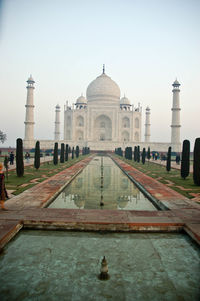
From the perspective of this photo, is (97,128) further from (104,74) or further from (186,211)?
(186,211)

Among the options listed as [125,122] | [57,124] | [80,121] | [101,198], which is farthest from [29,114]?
[101,198]

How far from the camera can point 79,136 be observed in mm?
40625

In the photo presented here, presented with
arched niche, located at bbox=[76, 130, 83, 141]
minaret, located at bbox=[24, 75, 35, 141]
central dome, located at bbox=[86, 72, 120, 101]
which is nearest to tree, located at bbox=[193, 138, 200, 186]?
minaret, located at bbox=[24, 75, 35, 141]

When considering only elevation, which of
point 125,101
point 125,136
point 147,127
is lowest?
point 125,136

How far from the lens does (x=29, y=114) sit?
32844 millimetres

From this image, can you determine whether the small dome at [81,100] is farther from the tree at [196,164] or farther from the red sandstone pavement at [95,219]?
the red sandstone pavement at [95,219]

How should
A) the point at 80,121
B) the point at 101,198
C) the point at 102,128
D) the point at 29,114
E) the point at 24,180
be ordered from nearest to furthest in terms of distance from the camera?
the point at 101,198 < the point at 24,180 < the point at 29,114 < the point at 80,121 < the point at 102,128

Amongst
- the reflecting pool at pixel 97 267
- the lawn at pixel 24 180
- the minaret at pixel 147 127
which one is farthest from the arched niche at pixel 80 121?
the reflecting pool at pixel 97 267

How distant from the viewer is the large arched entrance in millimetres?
41750

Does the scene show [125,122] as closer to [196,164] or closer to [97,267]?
[196,164]

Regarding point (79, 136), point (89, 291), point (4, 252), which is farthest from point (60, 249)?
point (79, 136)

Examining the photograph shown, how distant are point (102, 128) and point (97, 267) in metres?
39.8

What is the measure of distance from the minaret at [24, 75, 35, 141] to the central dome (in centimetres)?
1133

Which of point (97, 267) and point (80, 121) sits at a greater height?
point (80, 121)
